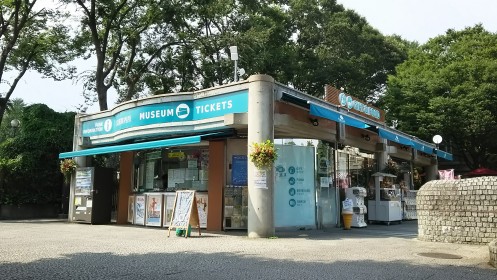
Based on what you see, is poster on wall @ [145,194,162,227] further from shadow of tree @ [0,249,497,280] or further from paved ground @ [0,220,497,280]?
shadow of tree @ [0,249,497,280]

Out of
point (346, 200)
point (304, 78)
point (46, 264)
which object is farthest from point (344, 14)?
point (46, 264)

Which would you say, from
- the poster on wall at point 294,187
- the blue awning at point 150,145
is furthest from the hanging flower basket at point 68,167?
the poster on wall at point 294,187

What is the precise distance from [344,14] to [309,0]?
9.92ft

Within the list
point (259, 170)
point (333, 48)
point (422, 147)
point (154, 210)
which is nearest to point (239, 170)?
point (259, 170)

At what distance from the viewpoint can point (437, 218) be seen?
11.1 meters

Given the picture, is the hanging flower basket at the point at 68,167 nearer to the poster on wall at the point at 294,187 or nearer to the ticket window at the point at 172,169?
the ticket window at the point at 172,169

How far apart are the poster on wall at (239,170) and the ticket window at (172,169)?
1.14m

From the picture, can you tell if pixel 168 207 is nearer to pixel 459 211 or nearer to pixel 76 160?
pixel 76 160

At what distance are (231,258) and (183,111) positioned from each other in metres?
→ 6.66

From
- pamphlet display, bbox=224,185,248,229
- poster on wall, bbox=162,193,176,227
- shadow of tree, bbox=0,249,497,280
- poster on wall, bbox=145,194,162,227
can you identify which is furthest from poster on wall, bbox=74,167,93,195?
shadow of tree, bbox=0,249,497,280

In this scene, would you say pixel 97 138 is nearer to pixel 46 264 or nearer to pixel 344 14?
pixel 46 264

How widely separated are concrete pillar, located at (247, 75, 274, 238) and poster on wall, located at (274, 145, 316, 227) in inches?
71.6

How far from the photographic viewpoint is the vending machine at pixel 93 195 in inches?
632

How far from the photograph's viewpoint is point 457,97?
3017 centimetres
